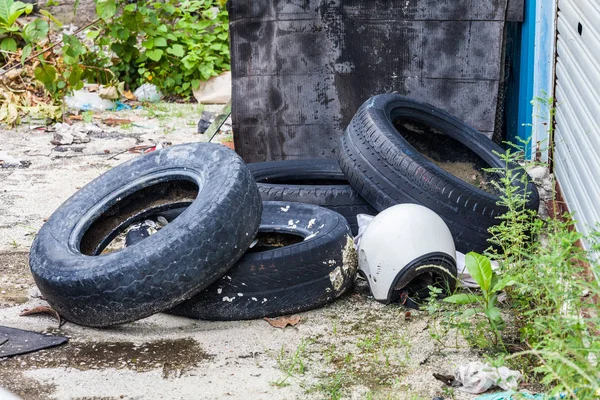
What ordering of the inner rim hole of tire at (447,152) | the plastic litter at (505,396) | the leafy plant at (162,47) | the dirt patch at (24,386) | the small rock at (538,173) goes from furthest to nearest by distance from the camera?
the leafy plant at (162,47)
the small rock at (538,173)
the inner rim hole of tire at (447,152)
the dirt patch at (24,386)
the plastic litter at (505,396)

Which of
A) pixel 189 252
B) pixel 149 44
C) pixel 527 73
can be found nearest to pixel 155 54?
pixel 149 44

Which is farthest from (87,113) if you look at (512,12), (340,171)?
(512,12)

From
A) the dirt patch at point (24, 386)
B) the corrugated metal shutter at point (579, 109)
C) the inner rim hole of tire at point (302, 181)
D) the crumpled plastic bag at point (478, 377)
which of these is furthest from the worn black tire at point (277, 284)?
the inner rim hole of tire at point (302, 181)

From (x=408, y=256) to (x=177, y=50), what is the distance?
6500 millimetres

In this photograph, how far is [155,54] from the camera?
9914mm

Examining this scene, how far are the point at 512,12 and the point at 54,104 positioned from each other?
5.38 meters

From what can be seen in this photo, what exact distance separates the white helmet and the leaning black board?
2.26 meters

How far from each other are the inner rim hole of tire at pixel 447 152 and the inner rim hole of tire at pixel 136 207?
1789 mm

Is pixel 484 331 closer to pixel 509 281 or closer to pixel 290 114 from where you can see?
pixel 509 281

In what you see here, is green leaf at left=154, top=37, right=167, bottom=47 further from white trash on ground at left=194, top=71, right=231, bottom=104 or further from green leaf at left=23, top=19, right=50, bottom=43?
green leaf at left=23, top=19, right=50, bottom=43

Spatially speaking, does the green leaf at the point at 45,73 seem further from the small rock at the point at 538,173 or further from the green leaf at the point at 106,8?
the small rock at the point at 538,173

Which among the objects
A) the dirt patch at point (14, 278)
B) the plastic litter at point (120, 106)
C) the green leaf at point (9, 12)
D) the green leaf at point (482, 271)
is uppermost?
the green leaf at point (9, 12)

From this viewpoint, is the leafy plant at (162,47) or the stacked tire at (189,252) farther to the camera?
the leafy plant at (162,47)

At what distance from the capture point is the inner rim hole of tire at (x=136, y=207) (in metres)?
4.73
